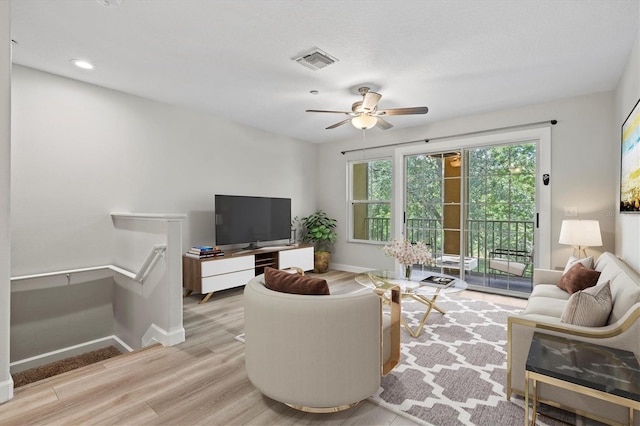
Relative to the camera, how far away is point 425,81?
11.3 ft

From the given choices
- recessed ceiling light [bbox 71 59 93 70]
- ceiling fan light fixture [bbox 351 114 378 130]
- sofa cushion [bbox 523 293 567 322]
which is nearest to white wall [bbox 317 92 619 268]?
sofa cushion [bbox 523 293 567 322]

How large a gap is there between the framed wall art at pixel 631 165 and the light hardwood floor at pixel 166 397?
8.20ft

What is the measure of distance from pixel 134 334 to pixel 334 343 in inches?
112

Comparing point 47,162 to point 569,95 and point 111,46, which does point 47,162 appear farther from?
point 569,95

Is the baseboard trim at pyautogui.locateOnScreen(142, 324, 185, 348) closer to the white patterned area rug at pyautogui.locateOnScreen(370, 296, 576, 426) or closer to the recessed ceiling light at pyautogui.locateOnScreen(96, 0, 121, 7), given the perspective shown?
the white patterned area rug at pyautogui.locateOnScreen(370, 296, 576, 426)

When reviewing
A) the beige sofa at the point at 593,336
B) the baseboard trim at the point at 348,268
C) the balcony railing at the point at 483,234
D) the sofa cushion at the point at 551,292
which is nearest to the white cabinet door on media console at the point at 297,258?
the baseboard trim at the point at 348,268

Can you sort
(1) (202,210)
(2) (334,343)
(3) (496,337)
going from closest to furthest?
(2) (334,343) < (3) (496,337) < (1) (202,210)

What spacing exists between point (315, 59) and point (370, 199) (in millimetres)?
3526

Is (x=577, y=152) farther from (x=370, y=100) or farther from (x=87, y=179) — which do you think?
(x=87, y=179)

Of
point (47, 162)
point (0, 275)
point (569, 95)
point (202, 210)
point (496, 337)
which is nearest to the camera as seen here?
point (0, 275)

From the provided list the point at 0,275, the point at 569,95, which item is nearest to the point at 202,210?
the point at 0,275

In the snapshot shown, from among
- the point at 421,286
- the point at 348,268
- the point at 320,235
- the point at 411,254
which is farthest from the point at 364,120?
the point at 348,268

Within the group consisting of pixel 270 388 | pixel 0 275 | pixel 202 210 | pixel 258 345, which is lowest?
pixel 270 388

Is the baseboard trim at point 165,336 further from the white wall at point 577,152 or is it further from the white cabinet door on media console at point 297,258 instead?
the white wall at point 577,152
